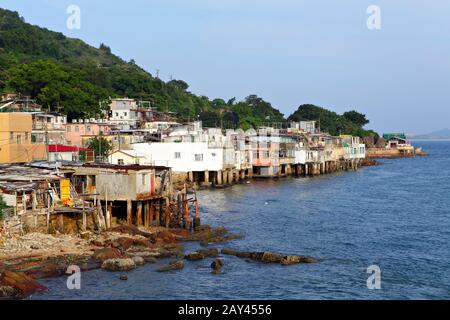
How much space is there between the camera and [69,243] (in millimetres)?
33312

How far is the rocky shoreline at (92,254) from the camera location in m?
27.0

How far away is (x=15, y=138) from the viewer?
4706 centimetres

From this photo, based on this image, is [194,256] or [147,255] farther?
[194,256]

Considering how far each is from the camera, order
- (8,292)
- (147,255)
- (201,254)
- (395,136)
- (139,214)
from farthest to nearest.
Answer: (395,136) → (139,214) → (201,254) → (147,255) → (8,292)

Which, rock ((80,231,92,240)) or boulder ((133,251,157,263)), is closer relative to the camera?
boulder ((133,251,157,263))

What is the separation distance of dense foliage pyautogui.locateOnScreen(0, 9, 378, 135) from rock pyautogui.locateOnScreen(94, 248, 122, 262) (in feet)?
167

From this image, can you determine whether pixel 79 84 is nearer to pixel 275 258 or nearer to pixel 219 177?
pixel 219 177

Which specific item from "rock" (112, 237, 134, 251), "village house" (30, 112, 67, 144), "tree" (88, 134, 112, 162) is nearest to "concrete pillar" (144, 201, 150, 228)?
"rock" (112, 237, 134, 251)

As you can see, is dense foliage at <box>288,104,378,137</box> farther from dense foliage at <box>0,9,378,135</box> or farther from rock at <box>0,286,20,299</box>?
rock at <box>0,286,20,299</box>

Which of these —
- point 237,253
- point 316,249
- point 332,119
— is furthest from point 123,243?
point 332,119

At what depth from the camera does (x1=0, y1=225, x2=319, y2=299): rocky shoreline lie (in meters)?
27.0

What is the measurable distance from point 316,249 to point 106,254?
13.3 metres
